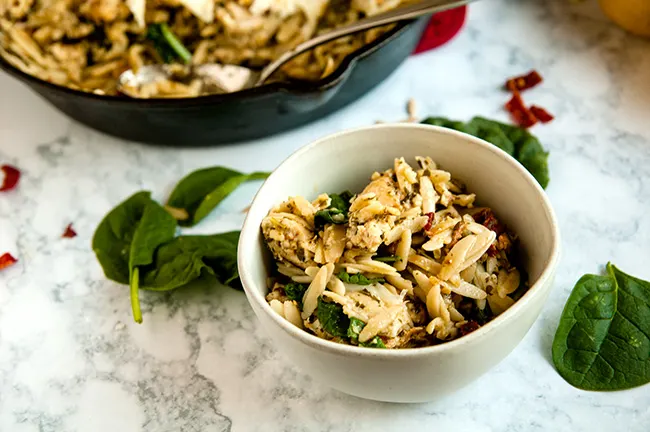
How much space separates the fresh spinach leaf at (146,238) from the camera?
55.9 inches

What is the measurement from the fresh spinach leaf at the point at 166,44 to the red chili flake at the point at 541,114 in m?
0.83

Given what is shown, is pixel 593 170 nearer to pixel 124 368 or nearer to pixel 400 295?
pixel 400 295

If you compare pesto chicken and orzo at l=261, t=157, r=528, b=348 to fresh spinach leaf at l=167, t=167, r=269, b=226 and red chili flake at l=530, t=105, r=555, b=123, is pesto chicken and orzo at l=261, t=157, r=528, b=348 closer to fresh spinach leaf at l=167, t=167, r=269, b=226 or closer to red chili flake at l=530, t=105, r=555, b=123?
fresh spinach leaf at l=167, t=167, r=269, b=226

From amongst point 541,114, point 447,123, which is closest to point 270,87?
point 447,123

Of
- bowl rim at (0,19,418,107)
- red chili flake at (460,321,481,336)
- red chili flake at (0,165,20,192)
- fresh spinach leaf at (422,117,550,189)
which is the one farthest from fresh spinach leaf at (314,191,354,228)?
red chili flake at (0,165,20,192)

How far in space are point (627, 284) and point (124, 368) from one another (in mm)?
910

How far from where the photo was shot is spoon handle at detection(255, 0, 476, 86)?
1585mm

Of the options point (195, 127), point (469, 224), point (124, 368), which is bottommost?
point (124, 368)

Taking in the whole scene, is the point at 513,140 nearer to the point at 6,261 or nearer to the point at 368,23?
the point at 368,23

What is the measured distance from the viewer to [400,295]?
3.64ft

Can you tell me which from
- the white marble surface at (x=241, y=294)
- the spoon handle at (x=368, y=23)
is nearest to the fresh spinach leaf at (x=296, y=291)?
the white marble surface at (x=241, y=294)

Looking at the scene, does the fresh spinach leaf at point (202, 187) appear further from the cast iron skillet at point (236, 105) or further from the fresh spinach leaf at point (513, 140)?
the fresh spinach leaf at point (513, 140)

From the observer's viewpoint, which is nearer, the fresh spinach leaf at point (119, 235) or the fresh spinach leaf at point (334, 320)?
the fresh spinach leaf at point (334, 320)

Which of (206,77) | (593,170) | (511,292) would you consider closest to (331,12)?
(206,77)
